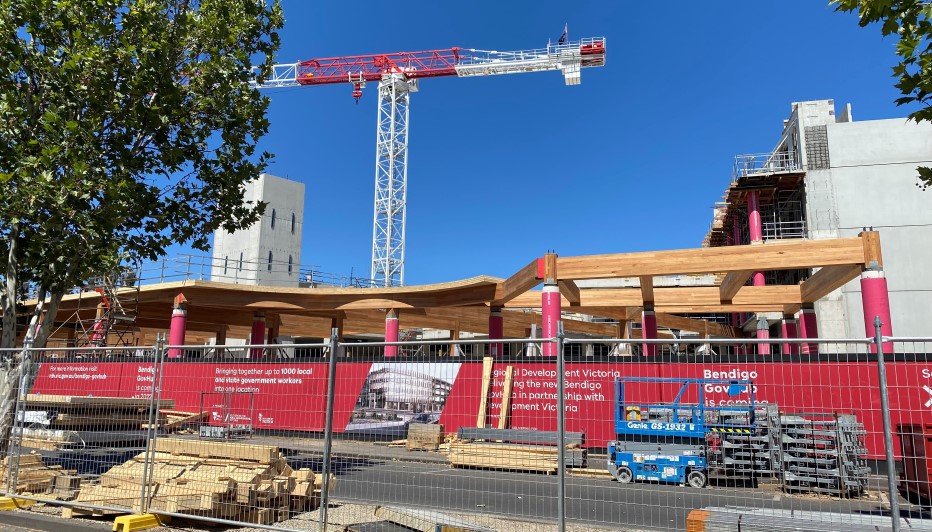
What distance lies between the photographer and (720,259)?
17672mm

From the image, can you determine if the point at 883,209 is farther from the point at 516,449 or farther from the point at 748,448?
the point at 516,449

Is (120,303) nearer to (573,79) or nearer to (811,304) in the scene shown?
(811,304)

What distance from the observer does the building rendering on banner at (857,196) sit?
3152cm

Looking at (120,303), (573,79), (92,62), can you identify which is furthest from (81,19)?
(573,79)

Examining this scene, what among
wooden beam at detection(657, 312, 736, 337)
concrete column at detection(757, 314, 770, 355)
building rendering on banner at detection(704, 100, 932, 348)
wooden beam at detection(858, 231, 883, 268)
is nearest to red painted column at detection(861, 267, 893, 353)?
wooden beam at detection(858, 231, 883, 268)

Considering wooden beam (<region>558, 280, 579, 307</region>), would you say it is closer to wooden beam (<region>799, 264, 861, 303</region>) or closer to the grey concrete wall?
wooden beam (<region>799, 264, 861, 303</region>)

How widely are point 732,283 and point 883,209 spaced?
1767 cm

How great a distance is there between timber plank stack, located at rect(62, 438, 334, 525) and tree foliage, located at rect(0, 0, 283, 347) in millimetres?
4233

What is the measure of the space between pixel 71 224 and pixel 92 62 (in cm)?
299

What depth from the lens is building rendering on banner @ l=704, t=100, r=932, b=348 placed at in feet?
103

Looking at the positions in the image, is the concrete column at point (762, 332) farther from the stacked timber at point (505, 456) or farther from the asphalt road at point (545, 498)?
the asphalt road at point (545, 498)

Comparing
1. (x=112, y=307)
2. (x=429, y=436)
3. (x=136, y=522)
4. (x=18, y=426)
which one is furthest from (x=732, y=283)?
(x=112, y=307)

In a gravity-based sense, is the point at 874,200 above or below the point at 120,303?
above

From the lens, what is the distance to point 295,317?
38.1 m
